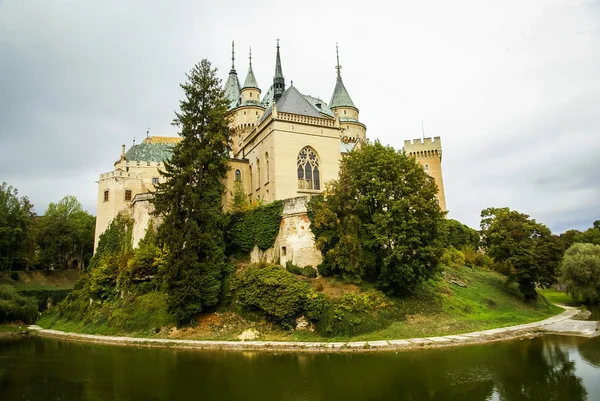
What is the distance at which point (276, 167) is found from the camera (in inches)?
1323

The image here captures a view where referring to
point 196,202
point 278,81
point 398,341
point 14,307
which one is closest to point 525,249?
point 398,341

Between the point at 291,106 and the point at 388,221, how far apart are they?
667 inches

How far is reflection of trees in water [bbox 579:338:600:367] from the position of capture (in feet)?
55.6

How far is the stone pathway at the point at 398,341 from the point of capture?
1981cm

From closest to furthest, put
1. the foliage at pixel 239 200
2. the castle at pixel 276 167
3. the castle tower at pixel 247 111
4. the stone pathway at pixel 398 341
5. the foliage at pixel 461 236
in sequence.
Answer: the stone pathway at pixel 398 341 → the castle at pixel 276 167 → the foliage at pixel 239 200 → the foliage at pixel 461 236 → the castle tower at pixel 247 111

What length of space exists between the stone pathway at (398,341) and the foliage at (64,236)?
2897 cm

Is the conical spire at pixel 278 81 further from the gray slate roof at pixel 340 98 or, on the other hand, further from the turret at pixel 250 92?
the gray slate roof at pixel 340 98

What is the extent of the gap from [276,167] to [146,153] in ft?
70.8

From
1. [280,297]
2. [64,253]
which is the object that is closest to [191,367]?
[280,297]

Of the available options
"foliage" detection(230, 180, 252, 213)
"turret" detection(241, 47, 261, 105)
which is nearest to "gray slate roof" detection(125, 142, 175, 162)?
"turret" detection(241, 47, 261, 105)

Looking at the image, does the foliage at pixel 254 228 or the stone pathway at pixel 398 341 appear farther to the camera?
the foliage at pixel 254 228

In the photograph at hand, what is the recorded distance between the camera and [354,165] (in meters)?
25.9

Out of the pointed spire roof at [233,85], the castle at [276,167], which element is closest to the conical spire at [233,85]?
the pointed spire roof at [233,85]

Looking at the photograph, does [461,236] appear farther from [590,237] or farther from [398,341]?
[590,237]
